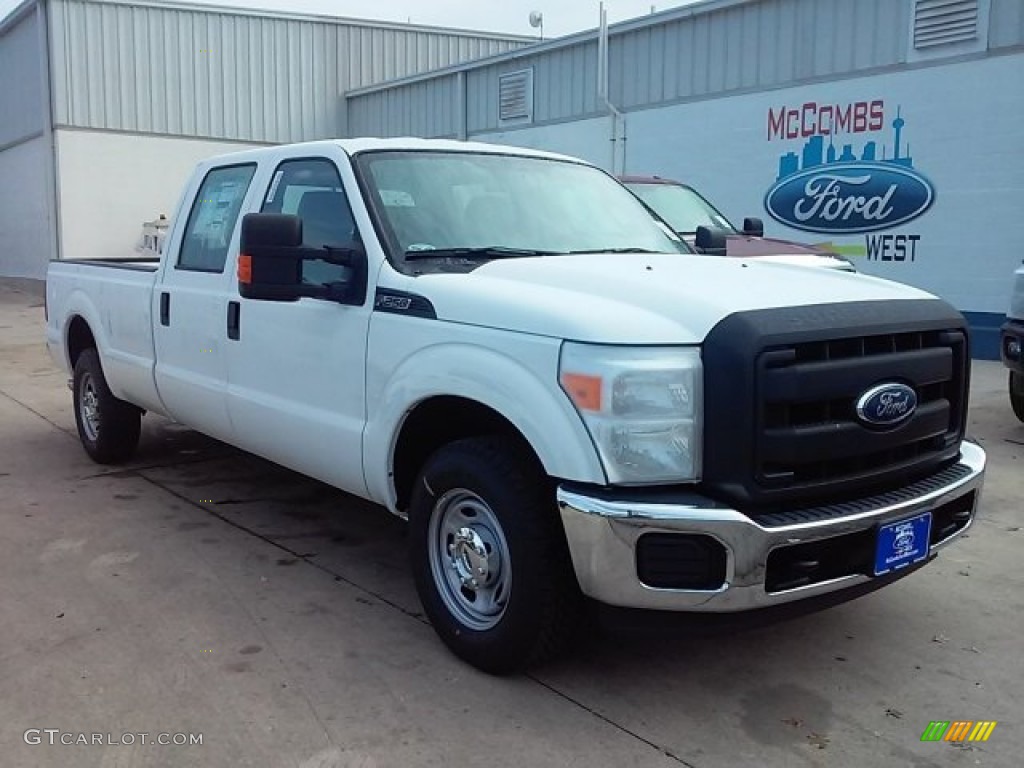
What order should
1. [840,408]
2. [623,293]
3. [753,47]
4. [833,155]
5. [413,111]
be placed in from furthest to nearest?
[413,111] < [753,47] < [833,155] < [623,293] < [840,408]

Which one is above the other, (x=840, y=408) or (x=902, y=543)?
(x=840, y=408)

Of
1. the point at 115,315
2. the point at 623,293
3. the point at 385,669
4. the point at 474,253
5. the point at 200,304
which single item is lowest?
the point at 385,669

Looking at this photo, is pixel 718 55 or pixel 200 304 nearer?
pixel 200 304

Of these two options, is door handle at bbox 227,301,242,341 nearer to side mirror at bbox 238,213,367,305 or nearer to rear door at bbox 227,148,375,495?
rear door at bbox 227,148,375,495

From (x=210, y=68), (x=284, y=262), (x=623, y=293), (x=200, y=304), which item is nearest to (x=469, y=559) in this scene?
(x=623, y=293)

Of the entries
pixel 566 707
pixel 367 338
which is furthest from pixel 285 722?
pixel 367 338

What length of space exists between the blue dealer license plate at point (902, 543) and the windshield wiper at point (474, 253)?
173 cm

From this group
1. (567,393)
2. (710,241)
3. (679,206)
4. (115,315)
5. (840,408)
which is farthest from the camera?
(679,206)

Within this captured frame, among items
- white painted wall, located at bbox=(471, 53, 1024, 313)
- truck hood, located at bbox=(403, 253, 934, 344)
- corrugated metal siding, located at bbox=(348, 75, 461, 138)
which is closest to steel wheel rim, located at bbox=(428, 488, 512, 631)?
Answer: truck hood, located at bbox=(403, 253, 934, 344)

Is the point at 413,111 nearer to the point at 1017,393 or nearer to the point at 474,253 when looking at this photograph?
the point at 1017,393

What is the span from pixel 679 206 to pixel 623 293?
6.70 metres

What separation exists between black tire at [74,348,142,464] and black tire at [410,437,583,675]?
344 centimetres

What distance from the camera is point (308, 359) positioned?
4.28m

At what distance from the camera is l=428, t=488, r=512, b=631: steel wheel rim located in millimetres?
3492
